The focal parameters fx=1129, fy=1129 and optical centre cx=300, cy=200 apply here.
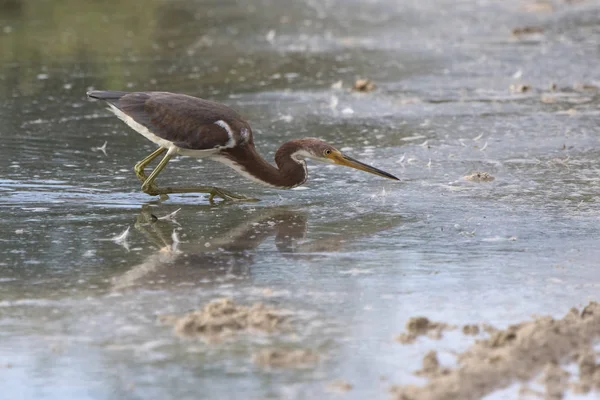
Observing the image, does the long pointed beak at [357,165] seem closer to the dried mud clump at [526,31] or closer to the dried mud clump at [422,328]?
the dried mud clump at [422,328]

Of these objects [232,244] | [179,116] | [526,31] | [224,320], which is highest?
[526,31]

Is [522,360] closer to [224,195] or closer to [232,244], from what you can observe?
[232,244]

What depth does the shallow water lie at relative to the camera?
4.94 meters

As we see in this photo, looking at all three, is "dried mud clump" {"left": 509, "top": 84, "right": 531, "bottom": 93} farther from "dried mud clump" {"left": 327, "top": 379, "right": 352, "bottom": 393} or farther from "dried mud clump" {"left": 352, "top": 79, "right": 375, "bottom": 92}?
"dried mud clump" {"left": 327, "top": 379, "right": 352, "bottom": 393}

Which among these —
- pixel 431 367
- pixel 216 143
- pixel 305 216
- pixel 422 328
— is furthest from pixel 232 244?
pixel 431 367

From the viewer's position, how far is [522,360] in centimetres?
468

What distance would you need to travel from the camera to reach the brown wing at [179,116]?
25.0ft

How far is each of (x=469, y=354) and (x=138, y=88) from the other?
808 centimetres

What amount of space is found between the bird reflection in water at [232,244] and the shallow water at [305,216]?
0.02m

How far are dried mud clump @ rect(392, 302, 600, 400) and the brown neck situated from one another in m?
2.87

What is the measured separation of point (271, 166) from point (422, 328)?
280cm

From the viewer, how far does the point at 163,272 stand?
6137mm

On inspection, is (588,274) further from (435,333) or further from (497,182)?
(497,182)

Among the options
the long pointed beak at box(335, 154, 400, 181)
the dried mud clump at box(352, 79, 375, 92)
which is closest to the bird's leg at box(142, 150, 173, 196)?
the long pointed beak at box(335, 154, 400, 181)
